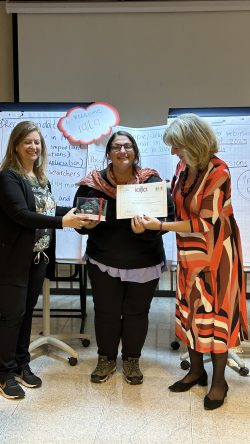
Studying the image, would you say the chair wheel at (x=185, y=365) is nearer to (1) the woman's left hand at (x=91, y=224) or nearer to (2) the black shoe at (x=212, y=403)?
(2) the black shoe at (x=212, y=403)

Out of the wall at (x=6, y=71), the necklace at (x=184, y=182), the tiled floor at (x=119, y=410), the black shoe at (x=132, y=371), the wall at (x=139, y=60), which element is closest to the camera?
the tiled floor at (x=119, y=410)

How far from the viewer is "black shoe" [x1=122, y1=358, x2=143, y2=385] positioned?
2659 millimetres

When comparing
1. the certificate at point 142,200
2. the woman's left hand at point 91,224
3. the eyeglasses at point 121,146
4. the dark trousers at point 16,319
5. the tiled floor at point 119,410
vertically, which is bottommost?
the tiled floor at point 119,410

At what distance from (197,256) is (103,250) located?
527 mm

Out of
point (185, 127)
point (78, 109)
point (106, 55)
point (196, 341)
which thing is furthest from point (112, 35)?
point (196, 341)

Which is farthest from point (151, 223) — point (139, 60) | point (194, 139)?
point (139, 60)

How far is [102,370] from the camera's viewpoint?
2701 mm

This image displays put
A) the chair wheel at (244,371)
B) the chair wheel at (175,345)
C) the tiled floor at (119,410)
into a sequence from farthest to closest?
1. the chair wheel at (175,345)
2. the chair wheel at (244,371)
3. the tiled floor at (119,410)

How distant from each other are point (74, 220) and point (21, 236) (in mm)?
288

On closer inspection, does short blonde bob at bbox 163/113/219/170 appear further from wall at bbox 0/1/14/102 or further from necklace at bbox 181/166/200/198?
wall at bbox 0/1/14/102

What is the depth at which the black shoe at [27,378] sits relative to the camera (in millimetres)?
2619

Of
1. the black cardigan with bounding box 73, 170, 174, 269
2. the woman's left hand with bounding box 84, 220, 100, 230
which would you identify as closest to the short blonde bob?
the black cardigan with bounding box 73, 170, 174, 269

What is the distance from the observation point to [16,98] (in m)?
4.25

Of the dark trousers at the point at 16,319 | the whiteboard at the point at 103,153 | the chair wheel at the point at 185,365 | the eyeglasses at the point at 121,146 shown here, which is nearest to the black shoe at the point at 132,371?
the chair wheel at the point at 185,365
